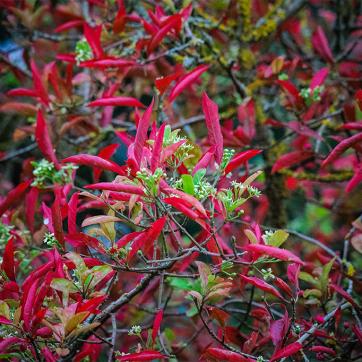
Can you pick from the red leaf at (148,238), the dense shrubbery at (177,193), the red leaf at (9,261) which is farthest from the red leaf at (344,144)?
the red leaf at (9,261)

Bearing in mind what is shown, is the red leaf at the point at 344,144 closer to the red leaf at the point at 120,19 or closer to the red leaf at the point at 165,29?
the red leaf at the point at 165,29

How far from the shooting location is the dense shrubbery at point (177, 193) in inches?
36.6

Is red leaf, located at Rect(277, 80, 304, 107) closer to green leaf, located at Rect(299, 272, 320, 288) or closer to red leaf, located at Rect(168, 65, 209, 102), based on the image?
red leaf, located at Rect(168, 65, 209, 102)

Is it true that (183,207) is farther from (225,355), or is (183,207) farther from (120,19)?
(120,19)

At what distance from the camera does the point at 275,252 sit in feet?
2.81

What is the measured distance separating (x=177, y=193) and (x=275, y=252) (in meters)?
0.19

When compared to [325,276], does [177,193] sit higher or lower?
higher

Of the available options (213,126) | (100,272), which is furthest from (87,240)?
(213,126)

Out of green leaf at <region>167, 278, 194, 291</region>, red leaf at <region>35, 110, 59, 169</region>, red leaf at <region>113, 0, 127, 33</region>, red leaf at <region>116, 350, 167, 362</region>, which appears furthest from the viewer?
red leaf at <region>113, 0, 127, 33</region>

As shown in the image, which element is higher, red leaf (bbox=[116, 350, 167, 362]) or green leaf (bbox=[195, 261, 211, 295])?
green leaf (bbox=[195, 261, 211, 295])

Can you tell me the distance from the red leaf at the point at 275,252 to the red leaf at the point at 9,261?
47 centimetres

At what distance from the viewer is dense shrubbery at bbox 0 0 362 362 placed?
36.6 inches

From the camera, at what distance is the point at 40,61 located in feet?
7.94

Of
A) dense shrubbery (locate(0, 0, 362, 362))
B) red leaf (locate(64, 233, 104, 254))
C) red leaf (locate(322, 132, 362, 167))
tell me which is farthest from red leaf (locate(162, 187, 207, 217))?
red leaf (locate(322, 132, 362, 167))
